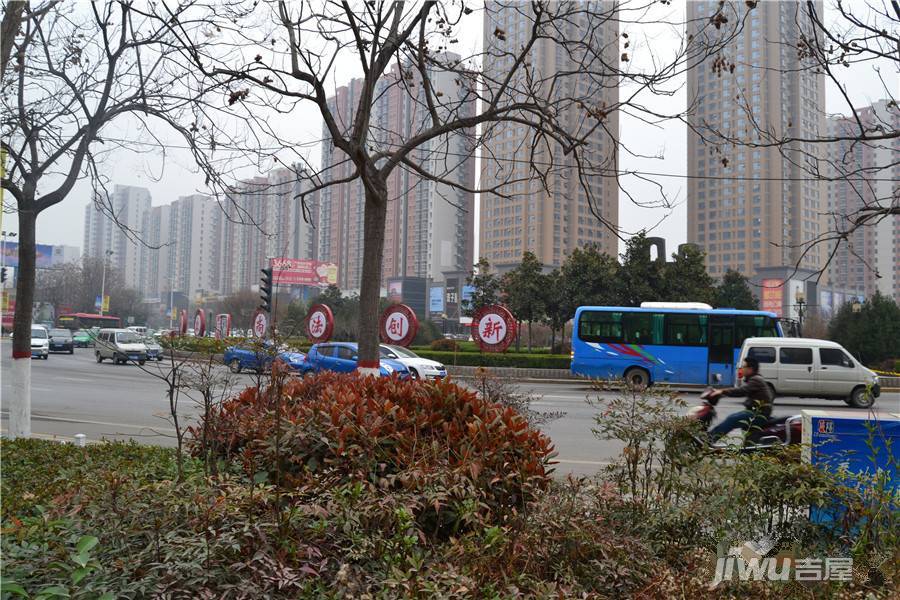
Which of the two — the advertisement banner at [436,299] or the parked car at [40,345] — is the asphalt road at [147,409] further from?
the advertisement banner at [436,299]

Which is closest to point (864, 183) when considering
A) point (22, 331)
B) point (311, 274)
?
point (22, 331)

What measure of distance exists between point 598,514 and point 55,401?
563 inches

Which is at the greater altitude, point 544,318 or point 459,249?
point 459,249

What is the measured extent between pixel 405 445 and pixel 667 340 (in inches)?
740

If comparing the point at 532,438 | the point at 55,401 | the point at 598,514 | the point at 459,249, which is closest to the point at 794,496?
the point at 598,514

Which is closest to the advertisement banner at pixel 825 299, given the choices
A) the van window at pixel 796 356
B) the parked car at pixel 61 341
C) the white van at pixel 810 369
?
the white van at pixel 810 369

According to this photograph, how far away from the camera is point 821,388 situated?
17.7 meters

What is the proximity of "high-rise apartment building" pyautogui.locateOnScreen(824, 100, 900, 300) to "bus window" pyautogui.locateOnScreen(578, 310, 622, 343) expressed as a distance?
942 centimetres

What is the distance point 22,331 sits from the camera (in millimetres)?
7129

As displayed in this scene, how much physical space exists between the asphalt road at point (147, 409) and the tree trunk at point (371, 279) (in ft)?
3.86

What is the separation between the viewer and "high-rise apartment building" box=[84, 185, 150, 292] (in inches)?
318

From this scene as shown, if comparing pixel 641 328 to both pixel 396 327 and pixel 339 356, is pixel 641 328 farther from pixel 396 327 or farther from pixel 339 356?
pixel 339 356

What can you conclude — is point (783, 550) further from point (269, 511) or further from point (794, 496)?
point (269, 511)

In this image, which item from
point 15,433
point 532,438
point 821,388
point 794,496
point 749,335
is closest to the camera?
point 794,496
